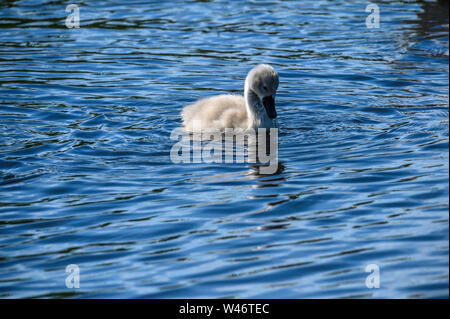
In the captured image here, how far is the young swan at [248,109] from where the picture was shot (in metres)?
8.49

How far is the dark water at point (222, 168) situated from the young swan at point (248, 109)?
0.25 m

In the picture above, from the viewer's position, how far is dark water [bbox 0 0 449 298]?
5219 millimetres

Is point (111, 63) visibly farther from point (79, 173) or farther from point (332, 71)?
point (79, 173)

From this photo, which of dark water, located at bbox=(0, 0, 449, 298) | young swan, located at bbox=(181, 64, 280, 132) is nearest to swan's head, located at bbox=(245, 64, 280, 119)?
young swan, located at bbox=(181, 64, 280, 132)

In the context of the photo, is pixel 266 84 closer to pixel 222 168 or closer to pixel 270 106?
pixel 270 106

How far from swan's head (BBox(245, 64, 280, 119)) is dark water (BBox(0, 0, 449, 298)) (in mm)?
277

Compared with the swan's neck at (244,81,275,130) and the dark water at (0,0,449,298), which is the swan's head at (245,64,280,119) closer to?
the swan's neck at (244,81,275,130)

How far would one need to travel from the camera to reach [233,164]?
24.5 feet

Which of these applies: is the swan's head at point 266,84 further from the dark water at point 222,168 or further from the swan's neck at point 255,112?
the dark water at point 222,168

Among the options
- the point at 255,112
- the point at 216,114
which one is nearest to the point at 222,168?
the point at 216,114

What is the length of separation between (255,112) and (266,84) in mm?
339

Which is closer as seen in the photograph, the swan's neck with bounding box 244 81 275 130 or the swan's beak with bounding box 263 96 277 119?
the swan's beak with bounding box 263 96 277 119

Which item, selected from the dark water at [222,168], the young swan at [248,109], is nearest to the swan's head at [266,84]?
the young swan at [248,109]

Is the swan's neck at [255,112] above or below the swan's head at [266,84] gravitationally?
below
